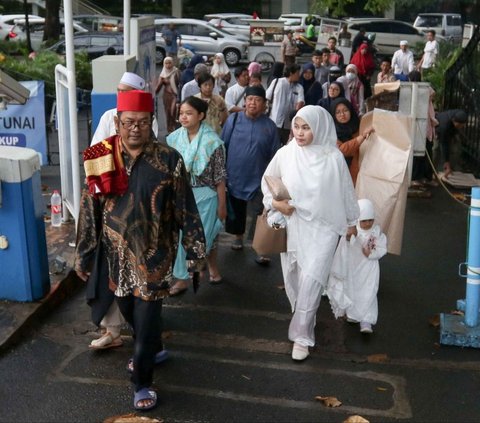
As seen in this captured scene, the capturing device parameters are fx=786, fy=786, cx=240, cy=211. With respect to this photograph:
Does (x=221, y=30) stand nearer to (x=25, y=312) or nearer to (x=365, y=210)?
(x=365, y=210)

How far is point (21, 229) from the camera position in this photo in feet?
19.4

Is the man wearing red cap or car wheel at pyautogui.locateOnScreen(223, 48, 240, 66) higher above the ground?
the man wearing red cap

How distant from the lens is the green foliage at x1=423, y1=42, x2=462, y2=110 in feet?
51.2

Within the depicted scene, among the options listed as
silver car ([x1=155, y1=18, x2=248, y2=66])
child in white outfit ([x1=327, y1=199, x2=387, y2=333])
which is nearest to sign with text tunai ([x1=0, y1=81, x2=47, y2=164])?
child in white outfit ([x1=327, y1=199, x2=387, y2=333])

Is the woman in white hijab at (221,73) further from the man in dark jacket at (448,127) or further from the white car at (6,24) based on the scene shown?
the white car at (6,24)

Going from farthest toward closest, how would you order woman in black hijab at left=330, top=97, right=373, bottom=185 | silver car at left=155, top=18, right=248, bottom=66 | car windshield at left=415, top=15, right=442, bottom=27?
car windshield at left=415, top=15, right=442, bottom=27 → silver car at left=155, top=18, right=248, bottom=66 → woman in black hijab at left=330, top=97, right=373, bottom=185

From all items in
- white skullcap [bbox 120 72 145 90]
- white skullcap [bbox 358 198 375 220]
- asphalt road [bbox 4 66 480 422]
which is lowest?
asphalt road [bbox 4 66 480 422]

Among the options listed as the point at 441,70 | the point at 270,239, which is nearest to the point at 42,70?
the point at 441,70

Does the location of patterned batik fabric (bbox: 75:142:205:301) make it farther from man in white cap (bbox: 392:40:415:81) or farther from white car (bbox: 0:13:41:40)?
white car (bbox: 0:13:41:40)

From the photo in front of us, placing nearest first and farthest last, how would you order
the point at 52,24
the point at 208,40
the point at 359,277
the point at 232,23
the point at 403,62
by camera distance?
1. the point at 359,277
2. the point at 403,62
3. the point at 52,24
4. the point at 208,40
5. the point at 232,23

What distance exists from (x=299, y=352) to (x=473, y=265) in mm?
1433

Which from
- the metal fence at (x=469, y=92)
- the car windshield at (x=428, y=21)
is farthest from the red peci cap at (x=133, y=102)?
the car windshield at (x=428, y=21)

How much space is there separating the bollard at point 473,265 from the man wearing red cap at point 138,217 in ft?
7.01

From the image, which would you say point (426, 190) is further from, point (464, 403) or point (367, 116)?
point (464, 403)
